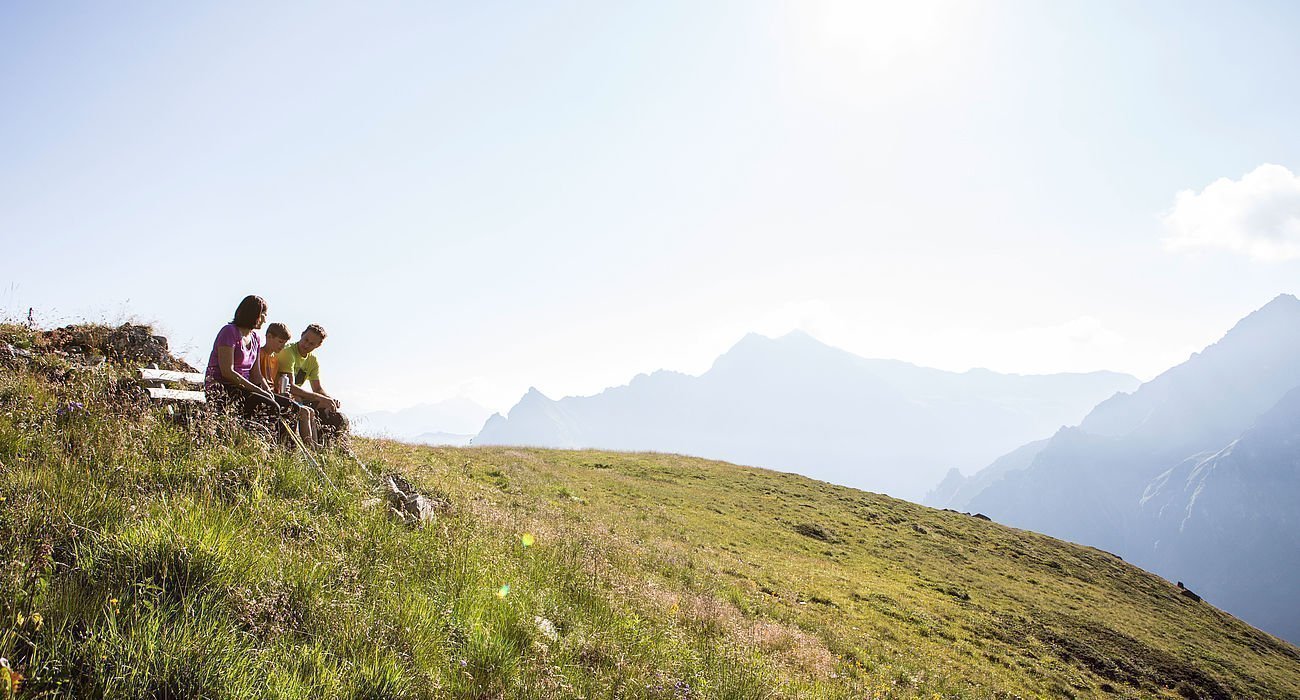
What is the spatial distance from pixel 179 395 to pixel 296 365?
9.27 ft

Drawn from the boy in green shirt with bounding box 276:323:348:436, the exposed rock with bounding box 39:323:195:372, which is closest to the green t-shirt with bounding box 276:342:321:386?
the boy in green shirt with bounding box 276:323:348:436

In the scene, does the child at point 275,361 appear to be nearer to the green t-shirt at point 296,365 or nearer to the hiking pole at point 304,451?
the green t-shirt at point 296,365

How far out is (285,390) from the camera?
9758 millimetres

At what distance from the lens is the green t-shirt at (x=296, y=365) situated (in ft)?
32.7

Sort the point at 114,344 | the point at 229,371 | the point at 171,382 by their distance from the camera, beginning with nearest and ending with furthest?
the point at 229,371, the point at 171,382, the point at 114,344

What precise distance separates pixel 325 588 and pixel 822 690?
21.7 ft

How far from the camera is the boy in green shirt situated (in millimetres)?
9555

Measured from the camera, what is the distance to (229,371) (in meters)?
7.81

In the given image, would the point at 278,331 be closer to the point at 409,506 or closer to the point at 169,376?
the point at 169,376

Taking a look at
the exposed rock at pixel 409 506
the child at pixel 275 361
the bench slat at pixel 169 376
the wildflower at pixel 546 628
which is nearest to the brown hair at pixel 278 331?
the child at pixel 275 361

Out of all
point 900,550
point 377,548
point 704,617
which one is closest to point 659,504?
point 900,550

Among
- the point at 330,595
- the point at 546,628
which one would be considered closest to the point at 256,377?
the point at 330,595

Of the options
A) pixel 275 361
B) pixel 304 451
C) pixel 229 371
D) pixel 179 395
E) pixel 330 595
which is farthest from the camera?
pixel 275 361

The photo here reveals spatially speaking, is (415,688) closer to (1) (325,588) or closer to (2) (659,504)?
(1) (325,588)
